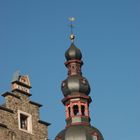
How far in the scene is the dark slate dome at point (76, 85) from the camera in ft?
113

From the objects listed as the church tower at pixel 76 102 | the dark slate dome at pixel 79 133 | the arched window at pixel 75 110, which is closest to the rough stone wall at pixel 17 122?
the dark slate dome at pixel 79 133

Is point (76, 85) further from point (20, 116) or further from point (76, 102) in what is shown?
point (20, 116)

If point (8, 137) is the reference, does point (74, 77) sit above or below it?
above

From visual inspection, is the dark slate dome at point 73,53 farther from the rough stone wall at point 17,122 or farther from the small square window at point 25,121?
the small square window at point 25,121

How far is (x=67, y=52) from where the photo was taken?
36875mm

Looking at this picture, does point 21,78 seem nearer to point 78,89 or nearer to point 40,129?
point 40,129

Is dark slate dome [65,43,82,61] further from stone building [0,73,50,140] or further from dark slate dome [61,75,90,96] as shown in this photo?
stone building [0,73,50,140]

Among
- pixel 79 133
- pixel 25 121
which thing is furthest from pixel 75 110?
pixel 25 121

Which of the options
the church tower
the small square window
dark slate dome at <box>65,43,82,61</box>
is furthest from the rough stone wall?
dark slate dome at <box>65,43,82,61</box>

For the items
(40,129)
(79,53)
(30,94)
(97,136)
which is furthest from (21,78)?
(79,53)

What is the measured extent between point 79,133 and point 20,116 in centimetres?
980

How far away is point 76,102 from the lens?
34.3m

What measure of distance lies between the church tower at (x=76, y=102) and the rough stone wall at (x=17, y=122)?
28.5ft

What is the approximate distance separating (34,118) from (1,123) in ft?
7.24
